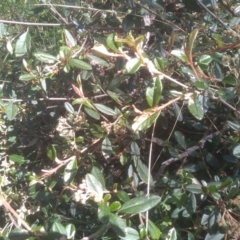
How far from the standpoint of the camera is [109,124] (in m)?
1.37

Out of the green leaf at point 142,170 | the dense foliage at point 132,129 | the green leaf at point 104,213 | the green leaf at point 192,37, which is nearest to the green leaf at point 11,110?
the dense foliage at point 132,129

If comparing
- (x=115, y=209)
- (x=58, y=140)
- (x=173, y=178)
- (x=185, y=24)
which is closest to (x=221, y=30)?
(x=185, y=24)

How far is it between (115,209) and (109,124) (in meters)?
0.27

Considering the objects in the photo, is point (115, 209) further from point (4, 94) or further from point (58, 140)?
point (4, 94)

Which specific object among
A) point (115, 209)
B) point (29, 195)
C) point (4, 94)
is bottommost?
point (29, 195)

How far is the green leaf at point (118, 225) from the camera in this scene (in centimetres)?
113

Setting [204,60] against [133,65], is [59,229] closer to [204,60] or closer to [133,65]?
[133,65]

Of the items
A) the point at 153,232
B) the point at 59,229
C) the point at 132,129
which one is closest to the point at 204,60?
the point at 132,129

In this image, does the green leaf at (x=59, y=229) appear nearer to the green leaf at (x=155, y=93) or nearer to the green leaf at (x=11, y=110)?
the green leaf at (x=155, y=93)

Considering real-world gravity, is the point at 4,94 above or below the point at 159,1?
below

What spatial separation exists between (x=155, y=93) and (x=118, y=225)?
0.32 meters

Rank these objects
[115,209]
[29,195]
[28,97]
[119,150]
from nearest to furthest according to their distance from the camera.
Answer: [115,209] → [119,150] → [29,195] → [28,97]

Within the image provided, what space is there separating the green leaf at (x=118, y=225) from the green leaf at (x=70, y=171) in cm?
24

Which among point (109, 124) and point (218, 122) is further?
point (218, 122)
